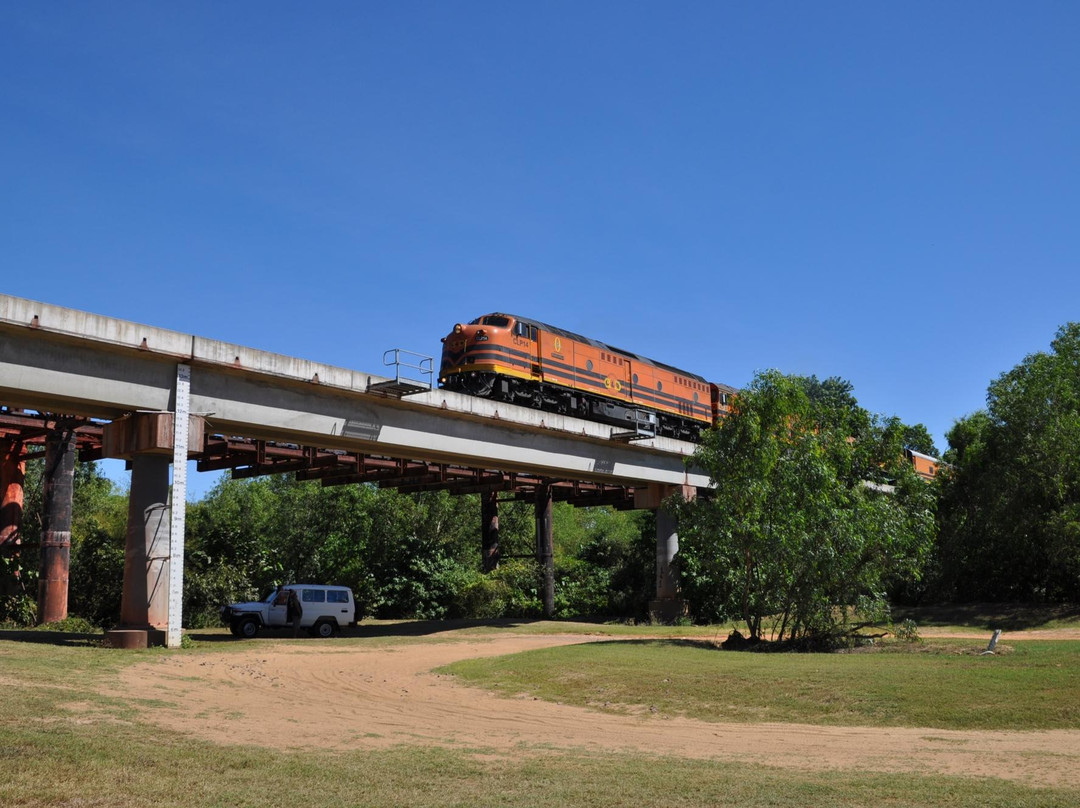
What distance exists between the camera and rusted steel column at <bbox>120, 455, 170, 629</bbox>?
73.7ft

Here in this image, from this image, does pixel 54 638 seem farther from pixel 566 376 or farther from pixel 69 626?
pixel 566 376

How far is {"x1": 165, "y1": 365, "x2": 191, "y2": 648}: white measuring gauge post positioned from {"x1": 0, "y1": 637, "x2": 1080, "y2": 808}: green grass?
10087 millimetres

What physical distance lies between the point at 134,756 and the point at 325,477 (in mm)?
29432

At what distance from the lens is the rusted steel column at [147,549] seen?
2245 cm

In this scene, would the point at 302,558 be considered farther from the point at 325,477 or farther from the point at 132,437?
the point at 132,437

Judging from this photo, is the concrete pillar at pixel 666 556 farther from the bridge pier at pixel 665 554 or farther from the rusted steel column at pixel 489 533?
the rusted steel column at pixel 489 533

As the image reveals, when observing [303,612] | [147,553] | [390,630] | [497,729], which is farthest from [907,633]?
[147,553]

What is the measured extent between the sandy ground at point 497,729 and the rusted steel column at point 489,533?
83.6 ft

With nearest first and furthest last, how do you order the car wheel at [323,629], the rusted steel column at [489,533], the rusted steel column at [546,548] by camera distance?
the car wheel at [323,629]
the rusted steel column at [546,548]
the rusted steel column at [489,533]

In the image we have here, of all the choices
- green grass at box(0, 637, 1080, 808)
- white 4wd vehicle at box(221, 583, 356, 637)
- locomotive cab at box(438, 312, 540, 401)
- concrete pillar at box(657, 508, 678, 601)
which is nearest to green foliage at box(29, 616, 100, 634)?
white 4wd vehicle at box(221, 583, 356, 637)

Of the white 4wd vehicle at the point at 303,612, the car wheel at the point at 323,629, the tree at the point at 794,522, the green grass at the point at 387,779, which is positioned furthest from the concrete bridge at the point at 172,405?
the green grass at the point at 387,779

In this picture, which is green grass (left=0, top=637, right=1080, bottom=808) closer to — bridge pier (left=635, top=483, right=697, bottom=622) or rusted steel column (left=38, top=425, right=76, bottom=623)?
rusted steel column (left=38, top=425, right=76, bottom=623)

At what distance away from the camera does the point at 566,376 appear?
37469 millimetres

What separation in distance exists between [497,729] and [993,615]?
31.9 m
